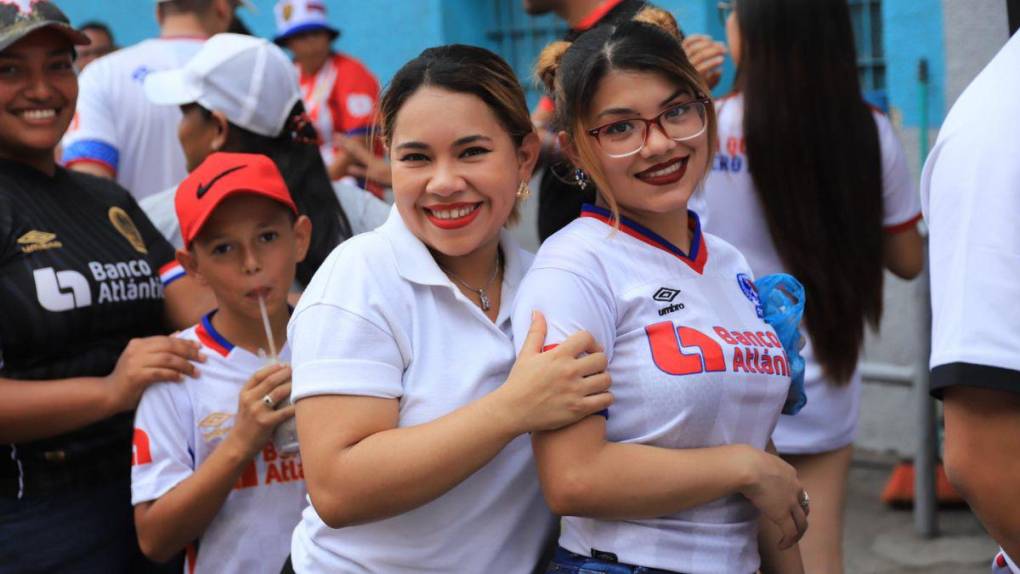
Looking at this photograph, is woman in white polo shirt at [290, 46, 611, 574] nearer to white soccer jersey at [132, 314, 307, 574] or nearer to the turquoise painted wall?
white soccer jersey at [132, 314, 307, 574]

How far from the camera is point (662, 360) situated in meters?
2.08

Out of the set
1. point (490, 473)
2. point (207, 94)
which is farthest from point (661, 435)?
point (207, 94)

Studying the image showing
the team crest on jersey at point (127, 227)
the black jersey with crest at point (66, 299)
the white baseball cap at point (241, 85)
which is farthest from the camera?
the white baseball cap at point (241, 85)

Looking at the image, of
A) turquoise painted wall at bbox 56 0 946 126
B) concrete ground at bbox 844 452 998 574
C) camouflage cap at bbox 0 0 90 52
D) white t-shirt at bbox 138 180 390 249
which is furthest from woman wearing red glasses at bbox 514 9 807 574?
turquoise painted wall at bbox 56 0 946 126

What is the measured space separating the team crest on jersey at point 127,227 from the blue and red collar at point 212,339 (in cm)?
38

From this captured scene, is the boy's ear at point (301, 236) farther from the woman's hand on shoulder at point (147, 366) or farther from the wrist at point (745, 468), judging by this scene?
the wrist at point (745, 468)

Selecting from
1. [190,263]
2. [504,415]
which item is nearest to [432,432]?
[504,415]

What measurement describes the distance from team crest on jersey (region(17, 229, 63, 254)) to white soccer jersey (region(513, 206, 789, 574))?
4.14ft

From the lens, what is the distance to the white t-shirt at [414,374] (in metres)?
2.04

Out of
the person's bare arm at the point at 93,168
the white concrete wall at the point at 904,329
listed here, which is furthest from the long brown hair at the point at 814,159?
the white concrete wall at the point at 904,329

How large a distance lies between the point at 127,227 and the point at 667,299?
Result: 152cm

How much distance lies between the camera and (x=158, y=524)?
8.49 feet

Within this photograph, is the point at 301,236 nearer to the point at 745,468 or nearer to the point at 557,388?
the point at 557,388

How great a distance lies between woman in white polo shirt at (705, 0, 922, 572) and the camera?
11.3ft
